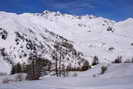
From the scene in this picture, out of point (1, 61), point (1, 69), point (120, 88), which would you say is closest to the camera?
point (120, 88)

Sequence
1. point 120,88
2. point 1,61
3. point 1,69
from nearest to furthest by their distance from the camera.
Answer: point 120,88
point 1,69
point 1,61

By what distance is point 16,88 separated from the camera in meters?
13.1

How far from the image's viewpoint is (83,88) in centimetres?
1325

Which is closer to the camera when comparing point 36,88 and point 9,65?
point 36,88

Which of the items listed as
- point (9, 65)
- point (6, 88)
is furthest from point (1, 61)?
point (6, 88)

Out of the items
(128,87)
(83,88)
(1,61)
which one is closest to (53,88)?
(83,88)

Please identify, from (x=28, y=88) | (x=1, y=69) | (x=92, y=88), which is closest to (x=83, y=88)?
(x=92, y=88)

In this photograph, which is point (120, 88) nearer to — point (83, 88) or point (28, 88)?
point (83, 88)

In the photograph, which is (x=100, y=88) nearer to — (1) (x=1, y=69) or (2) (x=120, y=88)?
(2) (x=120, y=88)

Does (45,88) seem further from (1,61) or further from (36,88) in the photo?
(1,61)

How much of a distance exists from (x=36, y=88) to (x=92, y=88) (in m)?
2.30

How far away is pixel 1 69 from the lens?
604ft

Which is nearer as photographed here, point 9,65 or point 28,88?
point 28,88

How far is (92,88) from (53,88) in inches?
63.2
